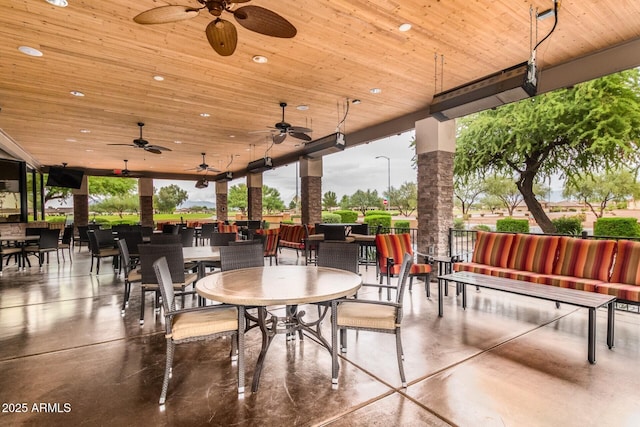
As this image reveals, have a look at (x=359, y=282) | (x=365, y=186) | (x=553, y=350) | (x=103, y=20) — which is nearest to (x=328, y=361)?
(x=359, y=282)

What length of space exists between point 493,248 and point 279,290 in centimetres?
399

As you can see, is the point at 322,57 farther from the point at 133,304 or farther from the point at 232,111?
the point at 133,304

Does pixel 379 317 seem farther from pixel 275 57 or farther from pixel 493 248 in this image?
pixel 275 57

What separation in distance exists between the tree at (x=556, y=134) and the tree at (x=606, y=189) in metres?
5.36

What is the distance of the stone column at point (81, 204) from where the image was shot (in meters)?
14.6

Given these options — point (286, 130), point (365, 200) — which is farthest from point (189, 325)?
point (365, 200)

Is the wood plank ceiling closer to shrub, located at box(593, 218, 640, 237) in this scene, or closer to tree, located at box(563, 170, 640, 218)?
shrub, located at box(593, 218, 640, 237)

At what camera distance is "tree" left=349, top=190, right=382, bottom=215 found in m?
39.6

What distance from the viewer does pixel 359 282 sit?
271cm

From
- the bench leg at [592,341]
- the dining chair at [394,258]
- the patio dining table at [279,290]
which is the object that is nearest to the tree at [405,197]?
the dining chair at [394,258]

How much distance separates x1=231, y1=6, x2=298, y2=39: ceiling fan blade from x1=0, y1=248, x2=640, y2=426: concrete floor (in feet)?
9.19

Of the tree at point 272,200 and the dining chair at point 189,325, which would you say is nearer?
the dining chair at point 189,325

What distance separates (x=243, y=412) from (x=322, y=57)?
4088mm

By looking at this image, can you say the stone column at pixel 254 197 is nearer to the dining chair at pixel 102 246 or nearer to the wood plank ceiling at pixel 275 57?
the wood plank ceiling at pixel 275 57
